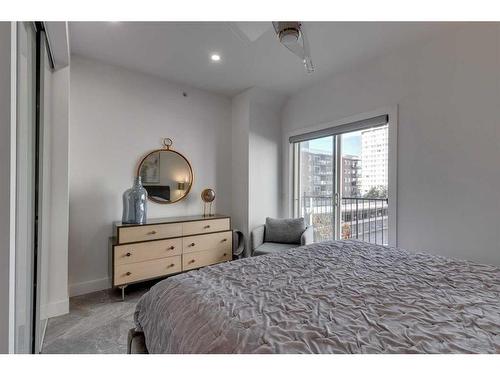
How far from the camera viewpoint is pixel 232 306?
3.27 ft

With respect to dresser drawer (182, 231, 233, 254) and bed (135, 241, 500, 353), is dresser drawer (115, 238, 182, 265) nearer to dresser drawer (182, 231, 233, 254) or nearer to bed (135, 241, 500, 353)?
dresser drawer (182, 231, 233, 254)

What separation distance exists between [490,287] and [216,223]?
256 cm

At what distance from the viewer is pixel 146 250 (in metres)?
2.66

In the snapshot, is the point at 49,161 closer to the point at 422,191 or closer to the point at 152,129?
the point at 152,129

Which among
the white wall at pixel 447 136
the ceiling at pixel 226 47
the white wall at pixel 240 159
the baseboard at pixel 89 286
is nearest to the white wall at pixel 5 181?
the ceiling at pixel 226 47

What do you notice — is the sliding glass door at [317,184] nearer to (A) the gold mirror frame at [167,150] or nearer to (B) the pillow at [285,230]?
(B) the pillow at [285,230]

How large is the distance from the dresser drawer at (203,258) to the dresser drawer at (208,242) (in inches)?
1.8

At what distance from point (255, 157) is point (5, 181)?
3039 millimetres

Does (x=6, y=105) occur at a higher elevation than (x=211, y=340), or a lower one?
higher

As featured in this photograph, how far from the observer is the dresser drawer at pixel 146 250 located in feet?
8.28

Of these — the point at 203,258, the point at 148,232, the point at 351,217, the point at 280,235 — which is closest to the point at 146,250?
the point at 148,232

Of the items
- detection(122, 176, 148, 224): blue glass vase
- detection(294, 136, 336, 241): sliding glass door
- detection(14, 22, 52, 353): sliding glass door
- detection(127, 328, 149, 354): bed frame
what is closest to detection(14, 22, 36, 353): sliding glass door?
detection(14, 22, 52, 353): sliding glass door

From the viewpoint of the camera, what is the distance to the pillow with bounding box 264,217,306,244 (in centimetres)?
325
